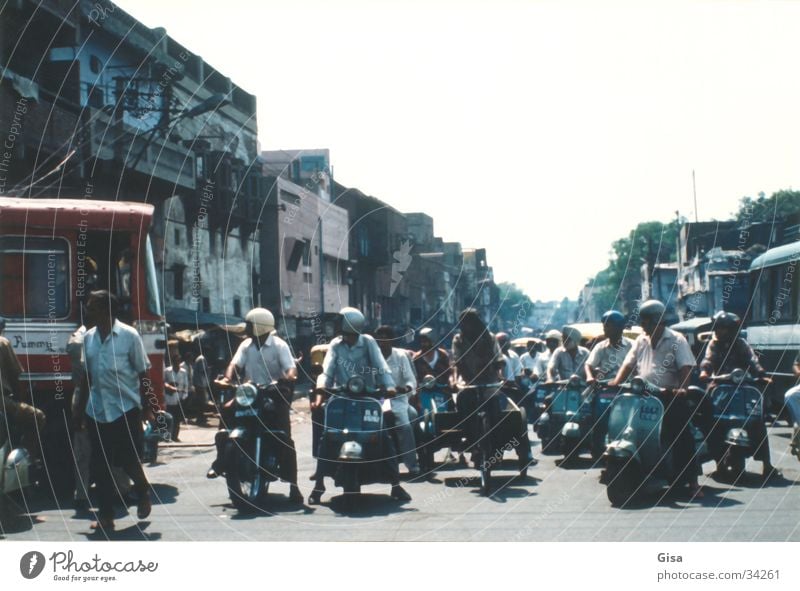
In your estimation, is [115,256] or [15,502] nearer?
[15,502]

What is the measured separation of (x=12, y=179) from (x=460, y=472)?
23.6 ft

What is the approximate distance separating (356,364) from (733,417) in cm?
338

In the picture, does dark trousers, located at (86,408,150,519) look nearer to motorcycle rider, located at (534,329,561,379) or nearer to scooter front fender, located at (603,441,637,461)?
scooter front fender, located at (603,441,637,461)

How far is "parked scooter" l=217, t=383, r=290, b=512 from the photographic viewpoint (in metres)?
7.32

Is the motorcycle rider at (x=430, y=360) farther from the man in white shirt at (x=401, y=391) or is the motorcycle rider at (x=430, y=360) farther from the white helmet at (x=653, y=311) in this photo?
the white helmet at (x=653, y=311)

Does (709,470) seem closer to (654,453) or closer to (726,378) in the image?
(726,378)

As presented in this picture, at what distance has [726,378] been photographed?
27.3 feet

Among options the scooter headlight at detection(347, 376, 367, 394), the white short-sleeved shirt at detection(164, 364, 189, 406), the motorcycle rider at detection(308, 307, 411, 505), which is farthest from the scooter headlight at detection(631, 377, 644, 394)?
the white short-sleeved shirt at detection(164, 364, 189, 406)

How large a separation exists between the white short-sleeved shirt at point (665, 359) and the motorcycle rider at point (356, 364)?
209 cm

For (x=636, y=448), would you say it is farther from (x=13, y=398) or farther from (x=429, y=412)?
(x=13, y=398)

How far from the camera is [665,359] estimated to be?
748cm

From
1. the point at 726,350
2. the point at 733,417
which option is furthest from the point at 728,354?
the point at 733,417

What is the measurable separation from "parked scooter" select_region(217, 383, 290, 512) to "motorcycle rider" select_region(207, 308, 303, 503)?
99 millimetres

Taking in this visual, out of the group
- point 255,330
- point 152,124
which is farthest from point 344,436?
point 152,124
